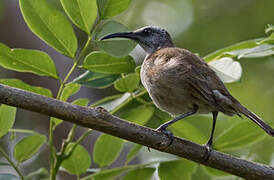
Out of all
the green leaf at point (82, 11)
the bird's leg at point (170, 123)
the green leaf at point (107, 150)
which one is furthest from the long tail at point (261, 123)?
the green leaf at point (82, 11)

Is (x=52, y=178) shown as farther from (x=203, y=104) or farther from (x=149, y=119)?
(x=203, y=104)

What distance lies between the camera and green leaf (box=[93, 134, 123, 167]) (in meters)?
3.93

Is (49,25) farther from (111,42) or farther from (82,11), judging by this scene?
(111,42)

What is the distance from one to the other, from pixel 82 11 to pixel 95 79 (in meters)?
0.57

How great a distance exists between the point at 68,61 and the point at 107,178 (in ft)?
12.0

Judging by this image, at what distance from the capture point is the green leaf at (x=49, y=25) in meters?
3.50

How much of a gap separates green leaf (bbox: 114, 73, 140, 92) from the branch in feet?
2.09

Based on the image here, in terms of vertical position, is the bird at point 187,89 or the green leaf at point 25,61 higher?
the green leaf at point 25,61

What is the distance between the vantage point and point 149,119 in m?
4.12

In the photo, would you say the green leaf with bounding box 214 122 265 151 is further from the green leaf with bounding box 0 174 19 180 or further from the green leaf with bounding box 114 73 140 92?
the green leaf with bounding box 0 174 19 180

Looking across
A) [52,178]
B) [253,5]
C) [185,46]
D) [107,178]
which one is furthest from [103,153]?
[253,5]

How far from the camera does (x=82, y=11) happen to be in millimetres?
3457

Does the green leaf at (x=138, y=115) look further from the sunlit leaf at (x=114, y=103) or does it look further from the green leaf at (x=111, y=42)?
the green leaf at (x=111, y=42)

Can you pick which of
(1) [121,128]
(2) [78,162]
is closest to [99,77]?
(2) [78,162]
